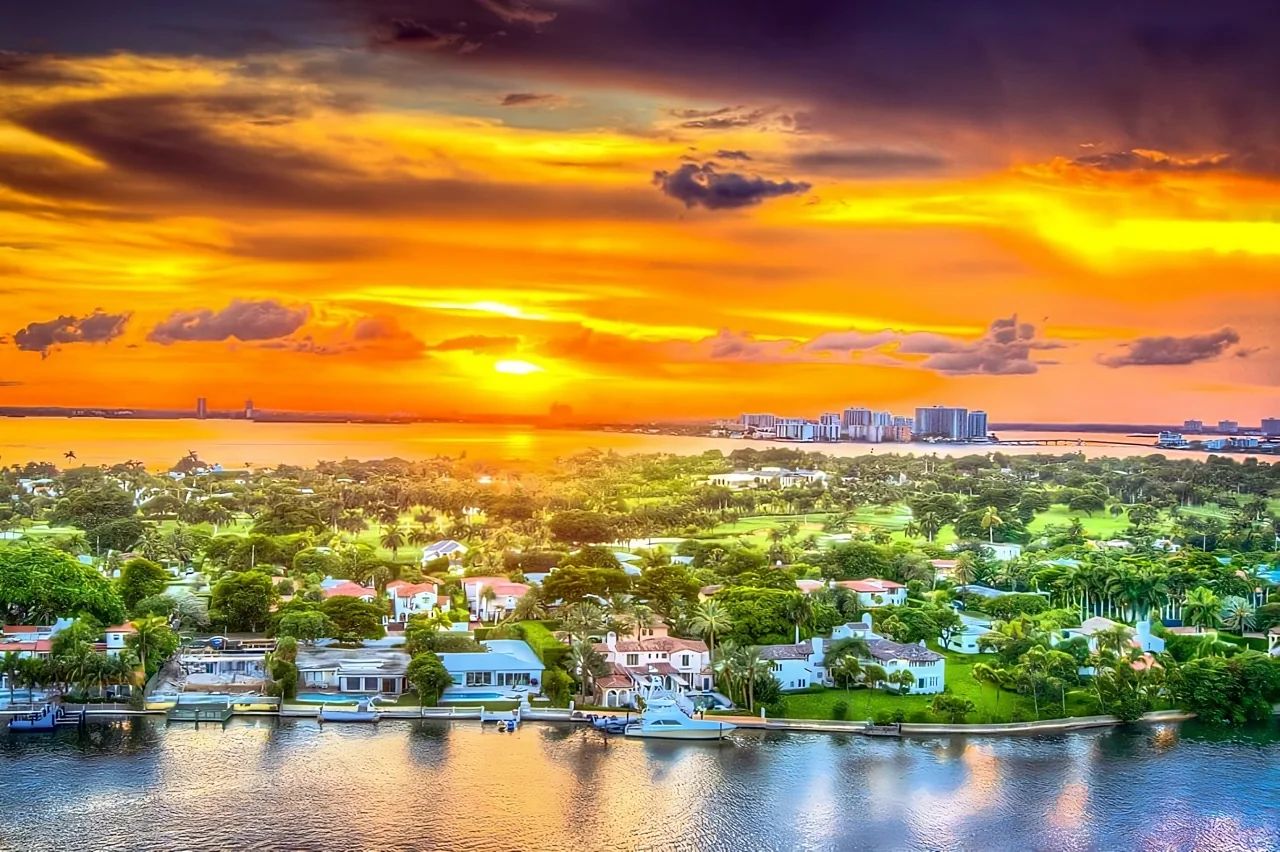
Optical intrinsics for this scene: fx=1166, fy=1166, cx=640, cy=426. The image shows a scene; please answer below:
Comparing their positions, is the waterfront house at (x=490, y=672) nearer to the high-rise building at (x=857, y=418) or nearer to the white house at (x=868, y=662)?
the white house at (x=868, y=662)

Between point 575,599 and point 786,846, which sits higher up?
point 575,599

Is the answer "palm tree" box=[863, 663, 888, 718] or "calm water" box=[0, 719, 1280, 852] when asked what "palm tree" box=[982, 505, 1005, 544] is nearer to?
"palm tree" box=[863, 663, 888, 718]

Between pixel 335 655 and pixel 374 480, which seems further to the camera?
pixel 374 480

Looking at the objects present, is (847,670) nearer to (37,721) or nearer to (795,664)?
(795,664)

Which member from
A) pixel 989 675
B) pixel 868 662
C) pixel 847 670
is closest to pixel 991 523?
pixel 989 675

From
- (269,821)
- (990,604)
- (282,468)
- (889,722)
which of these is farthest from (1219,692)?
(282,468)

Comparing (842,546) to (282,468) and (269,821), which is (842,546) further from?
(282,468)

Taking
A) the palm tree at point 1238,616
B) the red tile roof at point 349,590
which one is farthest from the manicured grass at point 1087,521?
the red tile roof at point 349,590
